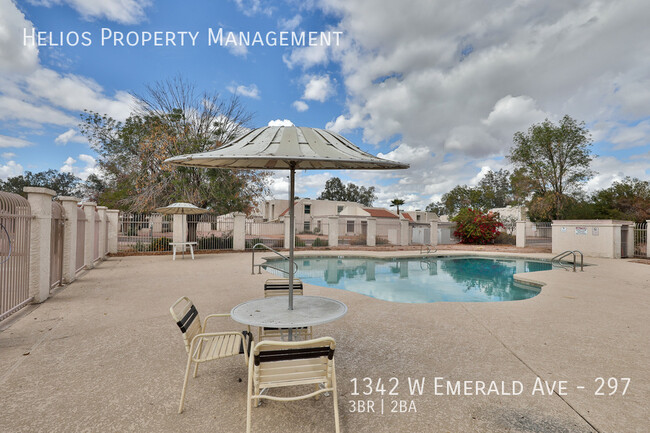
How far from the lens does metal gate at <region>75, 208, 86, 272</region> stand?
8.51 metres

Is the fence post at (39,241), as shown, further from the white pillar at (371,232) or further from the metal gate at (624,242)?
the metal gate at (624,242)

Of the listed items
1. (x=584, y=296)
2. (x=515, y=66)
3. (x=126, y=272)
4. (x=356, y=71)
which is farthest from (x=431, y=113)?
(x=126, y=272)

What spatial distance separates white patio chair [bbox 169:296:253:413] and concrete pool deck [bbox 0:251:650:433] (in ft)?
1.14

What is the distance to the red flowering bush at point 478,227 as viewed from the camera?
22.3 metres

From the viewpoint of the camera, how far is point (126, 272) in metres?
9.58

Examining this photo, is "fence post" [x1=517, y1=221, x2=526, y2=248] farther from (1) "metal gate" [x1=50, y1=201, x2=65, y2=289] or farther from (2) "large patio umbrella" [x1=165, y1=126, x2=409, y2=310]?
(1) "metal gate" [x1=50, y1=201, x2=65, y2=289]

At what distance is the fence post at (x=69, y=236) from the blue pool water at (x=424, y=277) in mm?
6461

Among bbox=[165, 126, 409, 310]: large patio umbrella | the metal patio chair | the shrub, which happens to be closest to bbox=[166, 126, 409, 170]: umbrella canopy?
bbox=[165, 126, 409, 310]: large patio umbrella

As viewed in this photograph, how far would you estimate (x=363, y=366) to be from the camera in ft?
11.1

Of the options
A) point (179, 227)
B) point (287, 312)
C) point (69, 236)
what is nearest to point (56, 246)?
point (69, 236)

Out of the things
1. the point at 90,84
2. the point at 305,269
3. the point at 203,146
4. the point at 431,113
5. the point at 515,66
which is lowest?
the point at 305,269

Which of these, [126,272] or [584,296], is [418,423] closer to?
[584,296]

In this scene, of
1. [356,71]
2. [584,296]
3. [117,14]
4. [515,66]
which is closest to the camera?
[584,296]

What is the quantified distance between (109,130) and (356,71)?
19.4m
